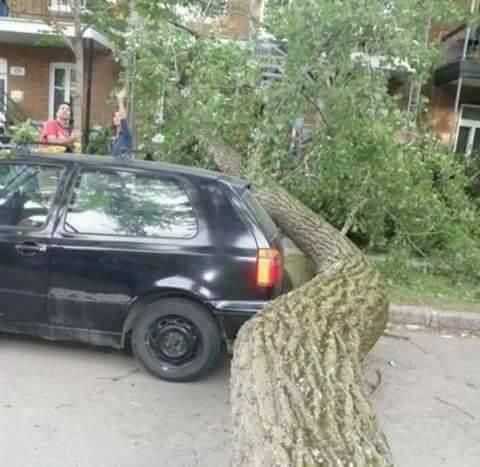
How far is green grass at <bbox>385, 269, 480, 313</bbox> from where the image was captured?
18.6ft

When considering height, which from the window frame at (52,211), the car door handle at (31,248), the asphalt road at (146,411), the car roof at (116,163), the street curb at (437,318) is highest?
the car roof at (116,163)

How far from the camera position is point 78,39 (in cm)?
868

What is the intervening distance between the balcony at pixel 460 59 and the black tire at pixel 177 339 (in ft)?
34.6

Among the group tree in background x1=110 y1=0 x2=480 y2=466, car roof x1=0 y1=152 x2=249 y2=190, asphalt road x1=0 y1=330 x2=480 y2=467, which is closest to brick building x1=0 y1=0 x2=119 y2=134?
tree in background x1=110 y1=0 x2=480 y2=466

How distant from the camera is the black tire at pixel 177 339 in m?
Result: 3.81

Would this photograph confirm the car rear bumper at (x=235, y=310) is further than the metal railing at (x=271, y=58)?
No

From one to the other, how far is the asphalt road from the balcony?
9.44 m

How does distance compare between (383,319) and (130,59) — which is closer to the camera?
(383,319)

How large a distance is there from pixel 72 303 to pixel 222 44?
4.59 metres

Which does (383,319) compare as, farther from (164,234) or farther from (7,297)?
(7,297)

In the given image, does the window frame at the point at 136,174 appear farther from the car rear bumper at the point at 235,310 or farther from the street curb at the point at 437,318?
the street curb at the point at 437,318

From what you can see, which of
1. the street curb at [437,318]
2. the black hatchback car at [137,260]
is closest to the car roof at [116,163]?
the black hatchback car at [137,260]

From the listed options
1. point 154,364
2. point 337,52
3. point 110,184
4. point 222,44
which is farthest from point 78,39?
point 154,364

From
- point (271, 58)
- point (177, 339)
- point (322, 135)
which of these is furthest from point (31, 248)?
point (322, 135)
